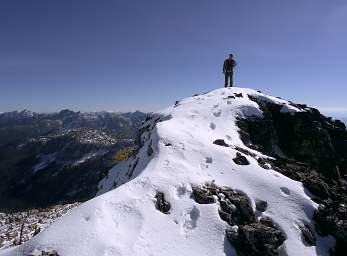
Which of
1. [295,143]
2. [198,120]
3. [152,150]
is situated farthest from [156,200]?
[295,143]

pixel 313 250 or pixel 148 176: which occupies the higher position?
pixel 148 176

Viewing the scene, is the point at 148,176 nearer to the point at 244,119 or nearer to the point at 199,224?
the point at 199,224

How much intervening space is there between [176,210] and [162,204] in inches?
41.5

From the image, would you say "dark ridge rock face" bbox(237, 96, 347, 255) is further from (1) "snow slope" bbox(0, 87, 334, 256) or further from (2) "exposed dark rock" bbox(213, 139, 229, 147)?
(1) "snow slope" bbox(0, 87, 334, 256)

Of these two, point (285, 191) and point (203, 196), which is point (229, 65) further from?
point (203, 196)

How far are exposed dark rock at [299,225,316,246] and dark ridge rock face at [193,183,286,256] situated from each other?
1794 millimetres

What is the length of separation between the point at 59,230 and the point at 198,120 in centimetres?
2644

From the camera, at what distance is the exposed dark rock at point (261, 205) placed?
27.2 meters

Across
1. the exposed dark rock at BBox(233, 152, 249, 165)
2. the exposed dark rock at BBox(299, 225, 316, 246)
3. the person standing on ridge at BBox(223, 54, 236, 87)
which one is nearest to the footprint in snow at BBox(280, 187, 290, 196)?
the exposed dark rock at BBox(299, 225, 316, 246)

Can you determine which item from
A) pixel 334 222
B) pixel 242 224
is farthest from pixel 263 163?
pixel 242 224

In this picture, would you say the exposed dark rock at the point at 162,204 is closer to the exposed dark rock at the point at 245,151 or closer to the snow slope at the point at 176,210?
the snow slope at the point at 176,210

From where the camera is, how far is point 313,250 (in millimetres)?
24953

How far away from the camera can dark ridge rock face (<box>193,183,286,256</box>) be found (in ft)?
76.7

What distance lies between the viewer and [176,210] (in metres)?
23.9
